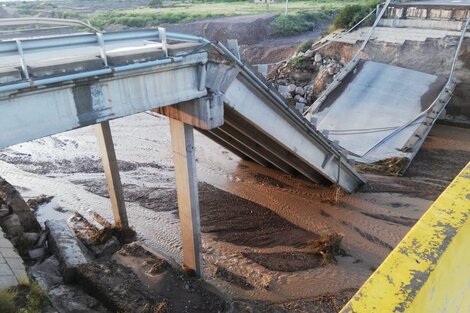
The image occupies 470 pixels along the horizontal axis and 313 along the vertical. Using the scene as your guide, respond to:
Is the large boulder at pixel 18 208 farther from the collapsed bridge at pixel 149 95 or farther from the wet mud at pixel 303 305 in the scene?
the wet mud at pixel 303 305

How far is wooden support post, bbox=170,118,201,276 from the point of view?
803 cm

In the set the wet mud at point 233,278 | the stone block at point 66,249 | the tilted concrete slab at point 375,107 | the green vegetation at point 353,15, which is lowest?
the wet mud at point 233,278

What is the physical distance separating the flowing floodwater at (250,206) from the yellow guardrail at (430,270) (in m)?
7.39

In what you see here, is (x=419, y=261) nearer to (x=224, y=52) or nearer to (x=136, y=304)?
(x=224, y=52)

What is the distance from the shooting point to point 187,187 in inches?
327

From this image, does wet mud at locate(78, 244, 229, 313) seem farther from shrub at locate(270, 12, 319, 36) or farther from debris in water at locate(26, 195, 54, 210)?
shrub at locate(270, 12, 319, 36)

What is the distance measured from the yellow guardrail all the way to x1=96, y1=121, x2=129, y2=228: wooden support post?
8.94m

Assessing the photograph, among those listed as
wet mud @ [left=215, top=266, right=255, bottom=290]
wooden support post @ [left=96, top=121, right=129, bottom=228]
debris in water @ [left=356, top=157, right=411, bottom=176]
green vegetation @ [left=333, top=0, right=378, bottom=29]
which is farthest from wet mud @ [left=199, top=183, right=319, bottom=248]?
green vegetation @ [left=333, top=0, right=378, bottom=29]

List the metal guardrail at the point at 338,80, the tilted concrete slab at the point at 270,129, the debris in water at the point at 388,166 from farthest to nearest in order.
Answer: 1. the metal guardrail at the point at 338,80
2. the debris in water at the point at 388,166
3. the tilted concrete slab at the point at 270,129

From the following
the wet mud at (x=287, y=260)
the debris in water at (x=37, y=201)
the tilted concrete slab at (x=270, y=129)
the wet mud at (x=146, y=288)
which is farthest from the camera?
the debris in water at (x=37, y=201)

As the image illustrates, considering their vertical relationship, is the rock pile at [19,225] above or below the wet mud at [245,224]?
above

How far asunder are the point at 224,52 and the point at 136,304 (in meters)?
5.50

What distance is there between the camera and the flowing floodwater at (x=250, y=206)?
993 centimetres

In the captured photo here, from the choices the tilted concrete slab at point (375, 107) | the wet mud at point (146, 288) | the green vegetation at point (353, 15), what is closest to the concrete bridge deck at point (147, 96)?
the wet mud at point (146, 288)
